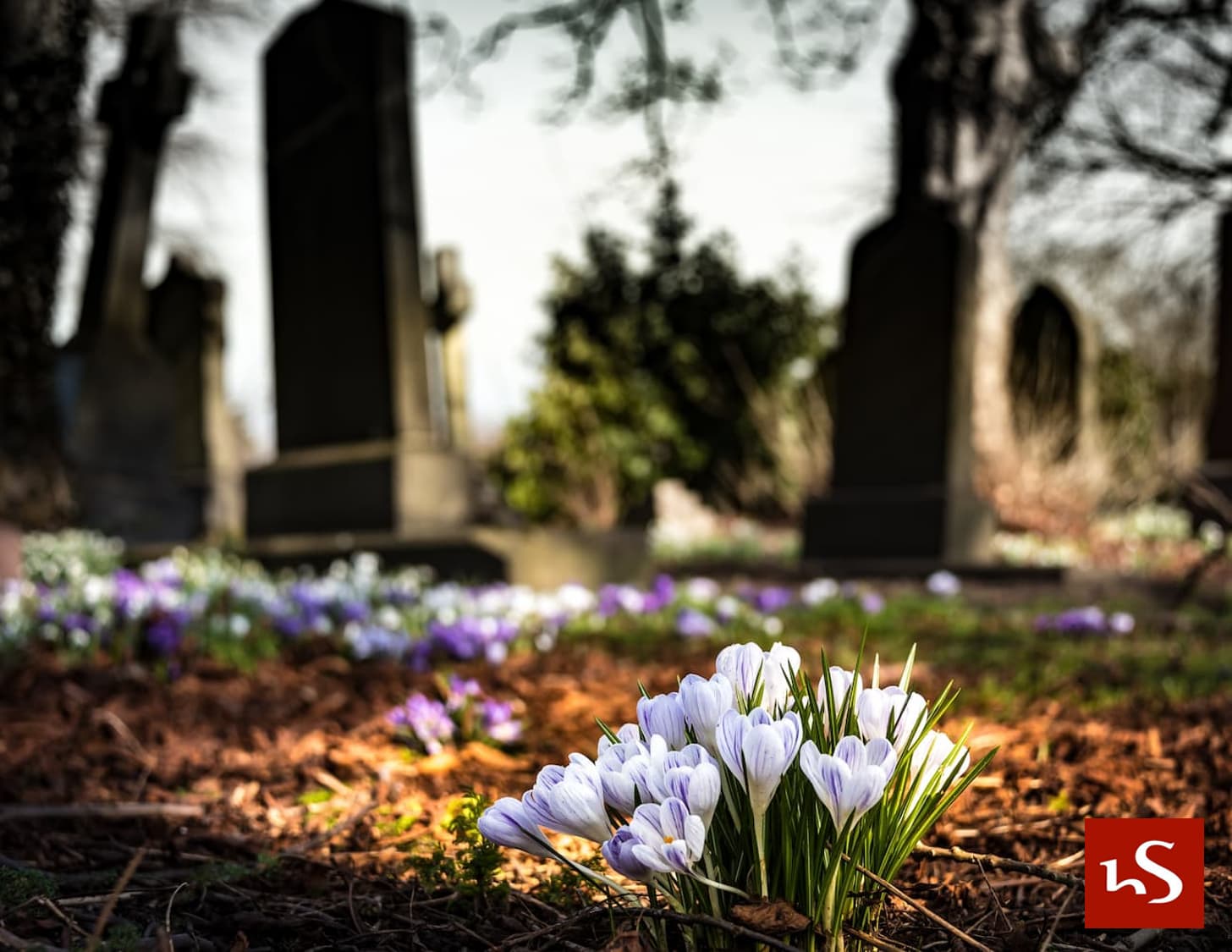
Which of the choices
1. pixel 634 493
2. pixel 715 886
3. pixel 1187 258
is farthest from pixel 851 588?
pixel 1187 258

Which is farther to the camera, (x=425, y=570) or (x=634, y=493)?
(x=634, y=493)

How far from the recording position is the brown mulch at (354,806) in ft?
5.58

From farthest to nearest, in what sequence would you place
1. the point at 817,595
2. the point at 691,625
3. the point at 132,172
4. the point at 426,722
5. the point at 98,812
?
the point at 132,172 → the point at 817,595 → the point at 691,625 → the point at 426,722 → the point at 98,812

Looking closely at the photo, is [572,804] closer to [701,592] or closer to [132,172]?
[701,592]

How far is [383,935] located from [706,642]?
366 centimetres

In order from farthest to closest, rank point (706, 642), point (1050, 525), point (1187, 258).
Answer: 1. point (1187, 258)
2. point (1050, 525)
3. point (706, 642)

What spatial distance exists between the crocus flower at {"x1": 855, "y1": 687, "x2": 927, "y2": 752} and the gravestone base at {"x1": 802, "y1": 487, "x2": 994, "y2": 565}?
864 centimetres

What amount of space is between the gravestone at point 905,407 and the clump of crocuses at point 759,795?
28.7ft

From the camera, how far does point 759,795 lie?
134 cm

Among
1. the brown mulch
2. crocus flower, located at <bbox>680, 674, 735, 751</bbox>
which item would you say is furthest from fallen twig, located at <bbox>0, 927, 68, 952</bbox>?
crocus flower, located at <bbox>680, 674, 735, 751</bbox>

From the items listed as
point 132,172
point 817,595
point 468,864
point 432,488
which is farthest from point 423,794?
point 132,172

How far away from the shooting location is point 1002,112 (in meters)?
14.7

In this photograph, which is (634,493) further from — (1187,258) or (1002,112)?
(1187,258)

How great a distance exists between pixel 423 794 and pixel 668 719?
1.31 meters
